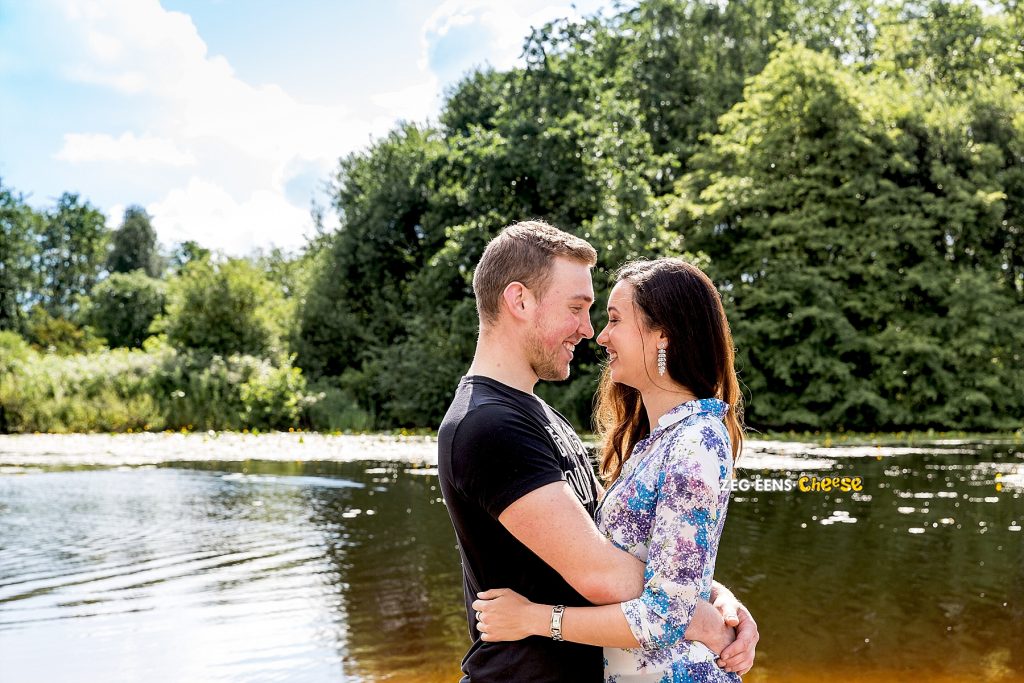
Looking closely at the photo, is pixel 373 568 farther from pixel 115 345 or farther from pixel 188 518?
pixel 115 345

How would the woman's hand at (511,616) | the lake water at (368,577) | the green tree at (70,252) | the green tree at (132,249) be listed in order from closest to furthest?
1. the woman's hand at (511,616)
2. the lake water at (368,577)
3. the green tree at (70,252)
4. the green tree at (132,249)

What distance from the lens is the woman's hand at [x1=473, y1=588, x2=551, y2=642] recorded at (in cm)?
207

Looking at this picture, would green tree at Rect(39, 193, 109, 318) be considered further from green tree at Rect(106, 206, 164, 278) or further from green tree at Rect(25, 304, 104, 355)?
green tree at Rect(25, 304, 104, 355)

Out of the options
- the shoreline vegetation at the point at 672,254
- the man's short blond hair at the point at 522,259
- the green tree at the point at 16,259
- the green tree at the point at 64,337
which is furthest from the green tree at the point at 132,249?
the man's short blond hair at the point at 522,259

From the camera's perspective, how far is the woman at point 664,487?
1.97 metres

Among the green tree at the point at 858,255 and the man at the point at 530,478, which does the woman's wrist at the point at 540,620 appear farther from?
the green tree at the point at 858,255

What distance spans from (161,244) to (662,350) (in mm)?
69857

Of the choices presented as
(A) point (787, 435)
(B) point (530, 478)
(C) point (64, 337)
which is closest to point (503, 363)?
(B) point (530, 478)

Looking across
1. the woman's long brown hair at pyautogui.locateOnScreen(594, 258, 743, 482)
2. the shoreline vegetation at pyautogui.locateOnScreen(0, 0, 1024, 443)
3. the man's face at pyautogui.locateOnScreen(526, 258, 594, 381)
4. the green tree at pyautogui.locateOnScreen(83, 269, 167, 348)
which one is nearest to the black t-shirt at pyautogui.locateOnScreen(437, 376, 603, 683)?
the man's face at pyautogui.locateOnScreen(526, 258, 594, 381)

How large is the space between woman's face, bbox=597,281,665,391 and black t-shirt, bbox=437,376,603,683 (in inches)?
9.6

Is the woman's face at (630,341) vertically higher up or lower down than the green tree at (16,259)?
lower down

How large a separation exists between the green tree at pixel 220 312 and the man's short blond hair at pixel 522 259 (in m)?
25.5

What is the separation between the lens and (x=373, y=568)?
26.9ft

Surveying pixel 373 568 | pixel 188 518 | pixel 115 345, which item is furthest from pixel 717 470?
pixel 115 345
